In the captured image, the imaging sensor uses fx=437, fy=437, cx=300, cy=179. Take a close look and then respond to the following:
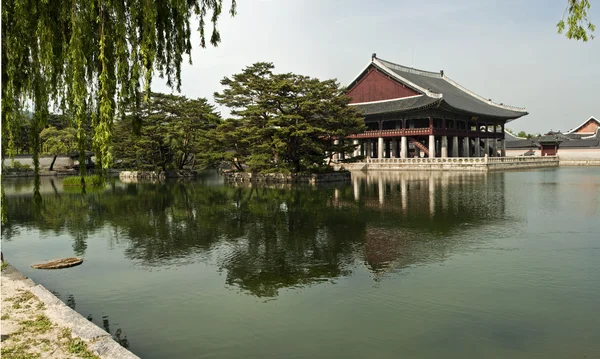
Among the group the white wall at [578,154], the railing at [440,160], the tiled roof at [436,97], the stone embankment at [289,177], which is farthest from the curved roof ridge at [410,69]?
the stone embankment at [289,177]

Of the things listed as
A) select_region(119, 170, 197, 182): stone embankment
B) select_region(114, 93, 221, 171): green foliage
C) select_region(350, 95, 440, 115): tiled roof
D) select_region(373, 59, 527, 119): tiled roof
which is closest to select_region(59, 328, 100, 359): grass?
select_region(114, 93, 221, 171): green foliage

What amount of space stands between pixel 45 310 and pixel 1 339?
99 centimetres

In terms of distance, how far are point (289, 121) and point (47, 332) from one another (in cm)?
3164

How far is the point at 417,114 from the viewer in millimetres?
53688

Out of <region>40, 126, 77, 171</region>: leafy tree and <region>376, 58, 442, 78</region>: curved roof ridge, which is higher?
<region>376, 58, 442, 78</region>: curved roof ridge

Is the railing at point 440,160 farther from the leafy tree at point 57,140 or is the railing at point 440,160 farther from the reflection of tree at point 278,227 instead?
the leafy tree at point 57,140

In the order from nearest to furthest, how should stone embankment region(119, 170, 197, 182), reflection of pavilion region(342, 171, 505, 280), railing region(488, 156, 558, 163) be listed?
1. reflection of pavilion region(342, 171, 505, 280)
2. stone embankment region(119, 170, 197, 182)
3. railing region(488, 156, 558, 163)

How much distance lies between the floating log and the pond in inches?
10.4

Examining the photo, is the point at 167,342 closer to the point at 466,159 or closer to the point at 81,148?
the point at 81,148

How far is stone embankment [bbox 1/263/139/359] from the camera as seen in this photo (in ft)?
17.2

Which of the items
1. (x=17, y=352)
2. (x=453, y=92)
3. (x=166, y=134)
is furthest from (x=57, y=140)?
(x=17, y=352)

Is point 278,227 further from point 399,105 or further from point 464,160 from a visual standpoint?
point 399,105

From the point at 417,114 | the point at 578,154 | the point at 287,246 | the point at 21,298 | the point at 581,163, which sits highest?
the point at 417,114

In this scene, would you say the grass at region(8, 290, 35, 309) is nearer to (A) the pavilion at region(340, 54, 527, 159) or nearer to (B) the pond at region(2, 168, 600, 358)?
(B) the pond at region(2, 168, 600, 358)
